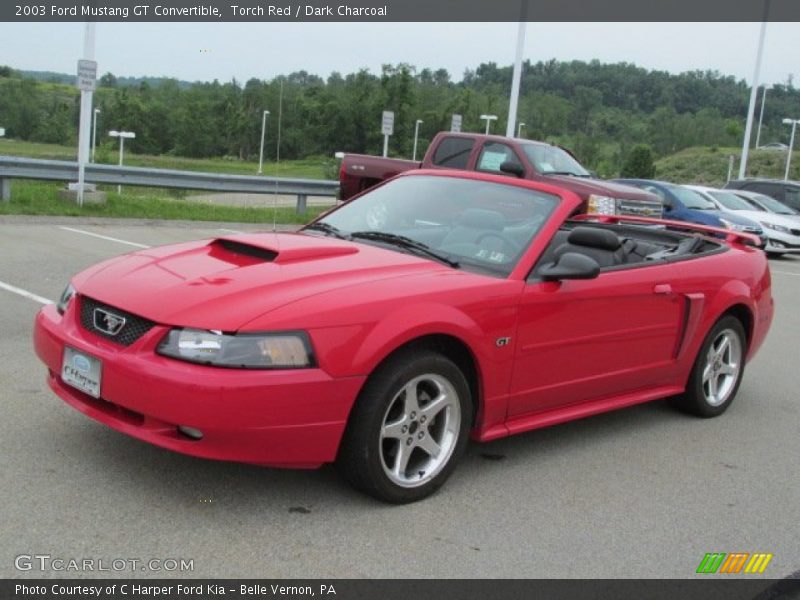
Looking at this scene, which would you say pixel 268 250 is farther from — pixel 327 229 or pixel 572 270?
pixel 572 270

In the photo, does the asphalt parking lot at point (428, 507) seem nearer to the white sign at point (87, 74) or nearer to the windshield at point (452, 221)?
the windshield at point (452, 221)

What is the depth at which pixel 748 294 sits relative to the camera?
19.5 feet

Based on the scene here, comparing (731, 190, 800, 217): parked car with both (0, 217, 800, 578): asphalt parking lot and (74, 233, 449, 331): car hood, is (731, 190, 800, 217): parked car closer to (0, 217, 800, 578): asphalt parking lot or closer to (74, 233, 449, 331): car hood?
(0, 217, 800, 578): asphalt parking lot

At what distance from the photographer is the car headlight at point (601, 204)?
45.0 feet

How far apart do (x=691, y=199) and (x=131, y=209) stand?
1179 cm

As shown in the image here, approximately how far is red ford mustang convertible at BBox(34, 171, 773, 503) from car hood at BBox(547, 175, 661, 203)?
853 cm

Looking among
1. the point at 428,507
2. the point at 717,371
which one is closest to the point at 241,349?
the point at 428,507

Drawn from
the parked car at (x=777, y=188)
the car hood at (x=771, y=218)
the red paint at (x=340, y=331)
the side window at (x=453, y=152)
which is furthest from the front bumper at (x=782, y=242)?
the red paint at (x=340, y=331)

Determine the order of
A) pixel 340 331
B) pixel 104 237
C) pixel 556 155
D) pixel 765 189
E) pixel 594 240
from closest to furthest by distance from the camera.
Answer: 1. pixel 340 331
2. pixel 594 240
3. pixel 104 237
4. pixel 556 155
5. pixel 765 189

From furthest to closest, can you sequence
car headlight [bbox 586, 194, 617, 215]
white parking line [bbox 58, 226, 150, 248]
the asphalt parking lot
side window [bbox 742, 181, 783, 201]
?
side window [bbox 742, 181, 783, 201]
car headlight [bbox 586, 194, 617, 215]
white parking line [bbox 58, 226, 150, 248]
the asphalt parking lot

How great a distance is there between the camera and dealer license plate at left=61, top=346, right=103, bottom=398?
367cm

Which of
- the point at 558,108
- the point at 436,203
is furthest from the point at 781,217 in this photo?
the point at 558,108

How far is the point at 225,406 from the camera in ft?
11.1

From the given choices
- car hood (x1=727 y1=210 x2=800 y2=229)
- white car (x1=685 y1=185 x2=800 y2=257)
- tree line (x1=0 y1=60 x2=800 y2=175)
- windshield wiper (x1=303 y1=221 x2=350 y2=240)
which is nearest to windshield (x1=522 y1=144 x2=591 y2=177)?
tree line (x1=0 y1=60 x2=800 y2=175)
